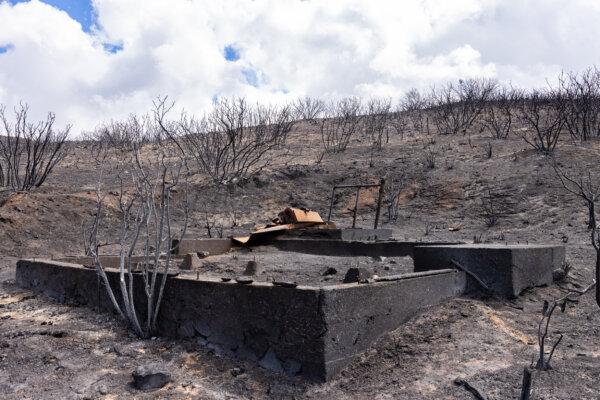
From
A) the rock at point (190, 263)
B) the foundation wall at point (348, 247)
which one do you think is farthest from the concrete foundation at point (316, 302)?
the foundation wall at point (348, 247)

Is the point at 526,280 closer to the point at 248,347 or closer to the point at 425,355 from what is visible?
the point at 425,355

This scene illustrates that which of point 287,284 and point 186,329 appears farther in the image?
point 186,329

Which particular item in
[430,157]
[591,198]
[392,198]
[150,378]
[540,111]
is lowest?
[150,378]

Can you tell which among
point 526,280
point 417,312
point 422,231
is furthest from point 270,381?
point 422,231

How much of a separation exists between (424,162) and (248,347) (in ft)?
44.4

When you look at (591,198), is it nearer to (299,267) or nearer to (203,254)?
(299,267)

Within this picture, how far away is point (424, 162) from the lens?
16781mm

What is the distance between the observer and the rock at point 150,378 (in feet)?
12.3

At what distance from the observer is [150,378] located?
3.75m

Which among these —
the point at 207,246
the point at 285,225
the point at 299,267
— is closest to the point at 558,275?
the point at 299,267

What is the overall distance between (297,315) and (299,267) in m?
2.95

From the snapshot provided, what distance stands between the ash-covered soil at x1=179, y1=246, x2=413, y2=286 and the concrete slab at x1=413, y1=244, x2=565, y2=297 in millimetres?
668

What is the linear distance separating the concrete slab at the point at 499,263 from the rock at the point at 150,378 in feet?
9.48

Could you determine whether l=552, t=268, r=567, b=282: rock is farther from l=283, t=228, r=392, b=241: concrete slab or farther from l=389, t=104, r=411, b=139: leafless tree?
l=389, t=104, r=411, b=139: leafless tree
